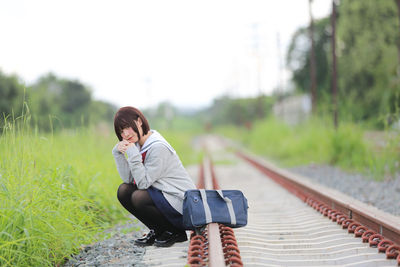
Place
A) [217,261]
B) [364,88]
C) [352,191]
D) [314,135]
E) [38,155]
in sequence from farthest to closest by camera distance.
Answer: [364,88], [314,135], [352,191], [38,155], [217,261]

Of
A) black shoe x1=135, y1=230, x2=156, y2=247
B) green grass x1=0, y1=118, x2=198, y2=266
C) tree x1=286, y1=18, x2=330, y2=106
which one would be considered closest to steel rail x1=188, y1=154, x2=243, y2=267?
black shoe x1=135, y1=230, x2=156, y2=247

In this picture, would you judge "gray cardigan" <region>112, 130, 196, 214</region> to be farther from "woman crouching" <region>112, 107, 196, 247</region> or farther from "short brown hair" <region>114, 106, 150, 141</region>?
"short brown hair" <region>114, 106, 150, 141</region>

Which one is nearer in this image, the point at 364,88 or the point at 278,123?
the point at 278,123

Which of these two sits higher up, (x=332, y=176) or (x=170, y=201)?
(x=170, y=201)

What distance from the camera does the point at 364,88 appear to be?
91.5ft

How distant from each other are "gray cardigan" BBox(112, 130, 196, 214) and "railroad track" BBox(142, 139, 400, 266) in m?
0.45

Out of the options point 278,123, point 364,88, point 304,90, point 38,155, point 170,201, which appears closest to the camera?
point 170,201

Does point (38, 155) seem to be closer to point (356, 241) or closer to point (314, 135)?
point (356, 241)

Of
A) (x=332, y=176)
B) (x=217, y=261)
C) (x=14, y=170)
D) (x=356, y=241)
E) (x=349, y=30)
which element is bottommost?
(x=332, y=176)

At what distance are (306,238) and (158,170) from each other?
1.64 meters

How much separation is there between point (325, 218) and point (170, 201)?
213 centimetres

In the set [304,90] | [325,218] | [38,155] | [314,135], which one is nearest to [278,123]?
[314,135]

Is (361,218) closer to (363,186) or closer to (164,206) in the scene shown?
(164,206)

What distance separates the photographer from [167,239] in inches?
142
